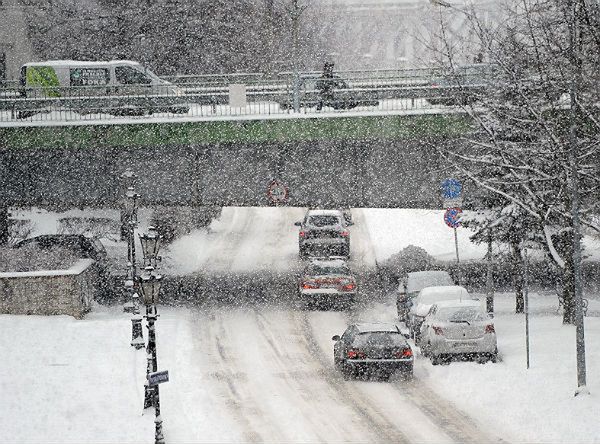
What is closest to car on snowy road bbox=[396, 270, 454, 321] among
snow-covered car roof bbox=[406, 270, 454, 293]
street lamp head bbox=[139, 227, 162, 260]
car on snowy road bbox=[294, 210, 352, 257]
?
snow-covered car roof bbox=[406, 270, 454, 293]

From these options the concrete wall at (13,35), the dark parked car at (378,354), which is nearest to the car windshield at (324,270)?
the dark parked car at (378,354)

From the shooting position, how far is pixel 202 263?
1711 inches

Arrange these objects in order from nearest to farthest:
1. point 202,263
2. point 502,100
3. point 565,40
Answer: point 565,40 < point 502,100 < point 202,263

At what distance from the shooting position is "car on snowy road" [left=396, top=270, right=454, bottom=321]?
29098 millimetres

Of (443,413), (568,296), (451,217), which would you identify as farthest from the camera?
(451,217)

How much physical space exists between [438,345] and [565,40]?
23.1 feet

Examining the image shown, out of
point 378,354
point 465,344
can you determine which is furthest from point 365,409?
point 465,344

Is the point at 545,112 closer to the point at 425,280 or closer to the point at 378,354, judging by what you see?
the point at 378,354

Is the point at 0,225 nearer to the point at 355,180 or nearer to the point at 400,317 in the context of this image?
the point at 355,180

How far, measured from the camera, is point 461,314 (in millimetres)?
22328

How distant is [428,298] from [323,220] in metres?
14.9

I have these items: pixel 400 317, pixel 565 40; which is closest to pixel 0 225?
pixel 400 317

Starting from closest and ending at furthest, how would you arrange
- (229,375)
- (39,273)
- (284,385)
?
(284,385), (229,375), (39,273)

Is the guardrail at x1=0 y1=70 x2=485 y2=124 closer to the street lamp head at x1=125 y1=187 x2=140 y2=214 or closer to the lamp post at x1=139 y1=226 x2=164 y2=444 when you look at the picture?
the street lamp head at x1=125 y1=187 x2=140 y2=214
